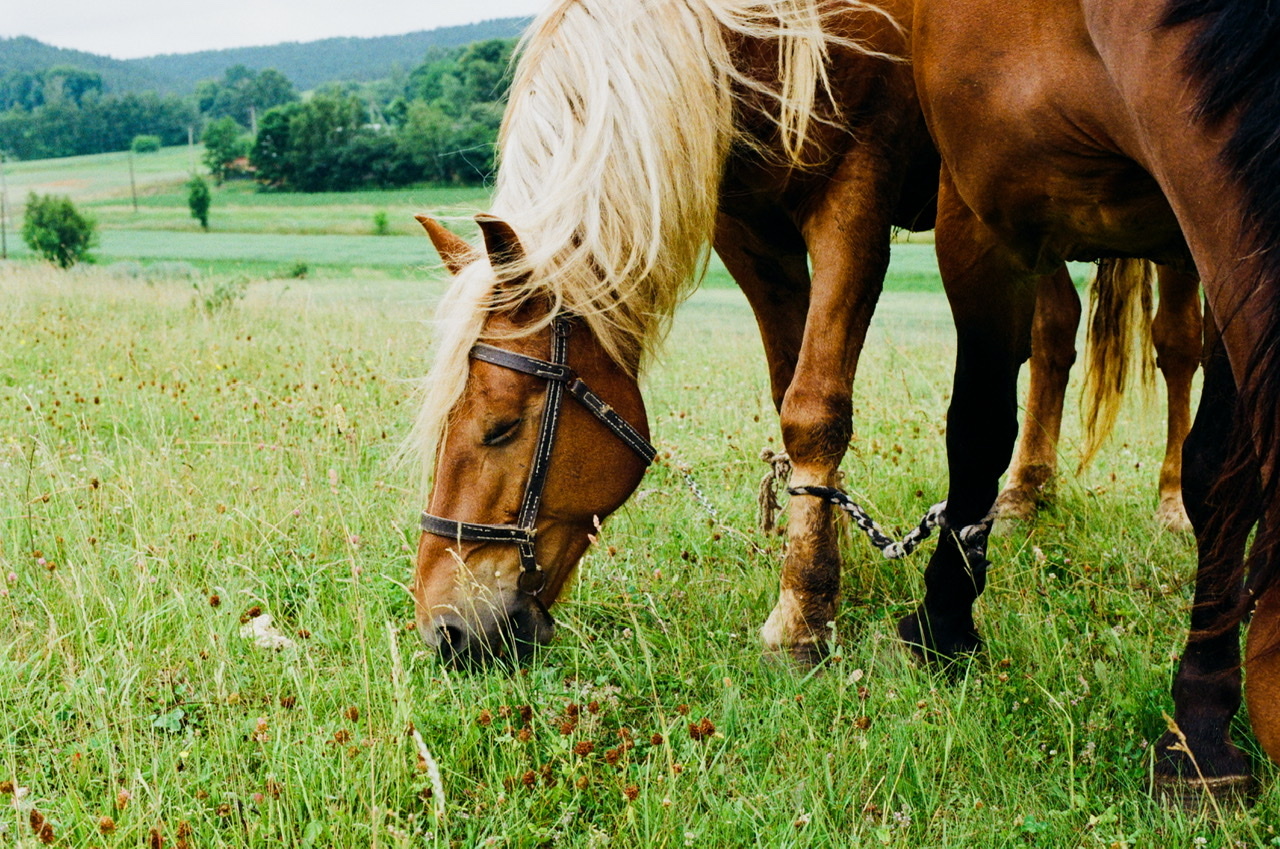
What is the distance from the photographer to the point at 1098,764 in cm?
212

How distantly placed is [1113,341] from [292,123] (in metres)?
72.2

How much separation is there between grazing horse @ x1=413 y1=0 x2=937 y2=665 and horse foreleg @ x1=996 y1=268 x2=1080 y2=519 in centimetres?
187

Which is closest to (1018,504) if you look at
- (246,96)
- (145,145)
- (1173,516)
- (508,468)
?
(1173,516)

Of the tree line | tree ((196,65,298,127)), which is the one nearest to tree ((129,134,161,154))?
the tree line

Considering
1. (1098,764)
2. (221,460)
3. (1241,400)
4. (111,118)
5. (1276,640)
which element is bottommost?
(1098,764)

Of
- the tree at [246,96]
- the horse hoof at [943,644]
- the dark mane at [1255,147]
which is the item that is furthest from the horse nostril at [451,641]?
the tree at [246,96]

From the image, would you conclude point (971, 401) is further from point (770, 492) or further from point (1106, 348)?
point (1106, 348)

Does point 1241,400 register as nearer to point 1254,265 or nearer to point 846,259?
point 1254,265

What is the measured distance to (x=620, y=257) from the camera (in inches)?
98.1

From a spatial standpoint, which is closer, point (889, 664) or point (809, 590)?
point (889, 664)

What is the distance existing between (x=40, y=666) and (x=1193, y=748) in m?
2.78

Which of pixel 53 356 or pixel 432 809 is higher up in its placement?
pixel 53 356

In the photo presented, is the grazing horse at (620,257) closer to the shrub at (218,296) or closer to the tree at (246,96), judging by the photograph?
the shrub at (218,296)

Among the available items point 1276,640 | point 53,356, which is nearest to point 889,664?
point 1276,640
